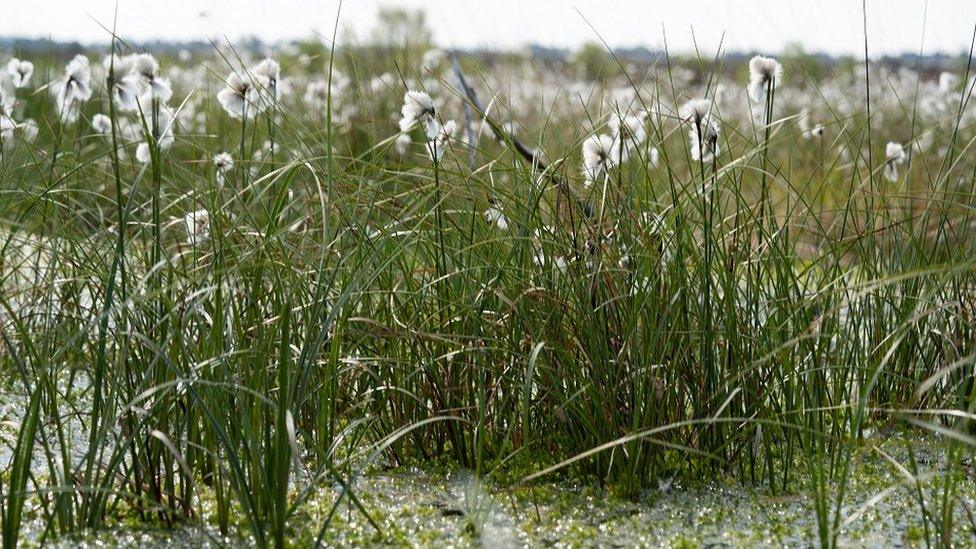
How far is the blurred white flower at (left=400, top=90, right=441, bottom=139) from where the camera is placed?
1816 millimetres

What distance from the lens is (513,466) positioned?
1.86 meters

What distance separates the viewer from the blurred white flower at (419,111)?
1.82 meters

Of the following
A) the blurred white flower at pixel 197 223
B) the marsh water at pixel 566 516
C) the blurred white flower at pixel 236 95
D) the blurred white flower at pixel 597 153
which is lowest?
the marsh water at pixel 566 516

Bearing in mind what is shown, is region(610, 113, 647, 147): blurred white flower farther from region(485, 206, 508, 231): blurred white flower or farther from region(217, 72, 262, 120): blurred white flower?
region(217, 72, 262, 120): blurred white flower

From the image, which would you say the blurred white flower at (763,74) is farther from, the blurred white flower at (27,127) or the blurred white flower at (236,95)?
the blurred white flower at (27,127)

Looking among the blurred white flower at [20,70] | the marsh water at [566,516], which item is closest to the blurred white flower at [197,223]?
the marsh water at [566,516]

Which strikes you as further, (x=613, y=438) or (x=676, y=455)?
(x=676, y=455)

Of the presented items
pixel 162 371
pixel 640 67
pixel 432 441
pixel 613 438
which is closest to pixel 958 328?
pixel 613 438

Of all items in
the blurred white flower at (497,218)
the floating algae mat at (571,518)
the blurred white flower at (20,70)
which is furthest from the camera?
the blurred white flower at (20,70)

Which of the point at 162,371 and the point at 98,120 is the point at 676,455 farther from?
the point at 98,120

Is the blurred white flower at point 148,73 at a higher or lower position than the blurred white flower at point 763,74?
higher

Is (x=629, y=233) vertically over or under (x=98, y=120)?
under

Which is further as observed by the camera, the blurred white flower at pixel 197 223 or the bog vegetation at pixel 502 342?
the blurred white flower at pixel 197 223

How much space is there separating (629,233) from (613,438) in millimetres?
329
